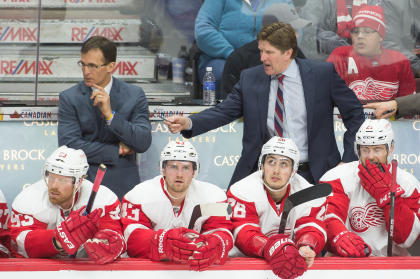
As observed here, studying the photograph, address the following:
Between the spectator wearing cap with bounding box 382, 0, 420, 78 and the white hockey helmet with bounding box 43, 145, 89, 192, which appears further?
the spectator wearing cap with bounding box 382, 0, 420, 78

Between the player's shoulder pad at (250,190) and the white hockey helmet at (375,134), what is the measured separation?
637 millimetres

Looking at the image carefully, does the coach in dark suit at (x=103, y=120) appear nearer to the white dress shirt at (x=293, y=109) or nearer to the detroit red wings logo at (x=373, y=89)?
the white dress shirt at (x=293, y=109)

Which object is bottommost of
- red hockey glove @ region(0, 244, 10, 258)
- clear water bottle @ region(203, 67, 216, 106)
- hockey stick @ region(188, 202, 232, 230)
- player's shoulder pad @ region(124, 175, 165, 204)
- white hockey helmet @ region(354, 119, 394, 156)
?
red hockey glove @ region(0, 244, 10, 258)

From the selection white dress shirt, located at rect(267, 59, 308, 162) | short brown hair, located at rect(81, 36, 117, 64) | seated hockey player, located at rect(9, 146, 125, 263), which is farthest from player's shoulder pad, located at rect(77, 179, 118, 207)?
white dress shirt, located at rect(267, 59, 308, 162)

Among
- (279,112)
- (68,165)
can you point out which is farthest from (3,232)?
(279,112)

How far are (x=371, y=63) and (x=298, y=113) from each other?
1534 millimetres

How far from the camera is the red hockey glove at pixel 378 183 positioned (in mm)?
3805

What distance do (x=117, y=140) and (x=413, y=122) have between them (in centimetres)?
226

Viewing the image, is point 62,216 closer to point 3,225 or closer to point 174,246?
point 3,225

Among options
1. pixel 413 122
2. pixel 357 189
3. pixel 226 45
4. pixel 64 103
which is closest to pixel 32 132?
pixel 64 103

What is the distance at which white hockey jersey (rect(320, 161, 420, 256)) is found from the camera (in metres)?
3.90

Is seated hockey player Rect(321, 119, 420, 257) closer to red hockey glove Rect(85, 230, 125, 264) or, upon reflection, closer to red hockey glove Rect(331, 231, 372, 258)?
red hockey glove Rect(331, 231, 372, 258)

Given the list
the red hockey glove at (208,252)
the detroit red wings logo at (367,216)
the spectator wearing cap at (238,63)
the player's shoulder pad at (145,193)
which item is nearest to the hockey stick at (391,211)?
the detroit red wings logo at (367,216)
